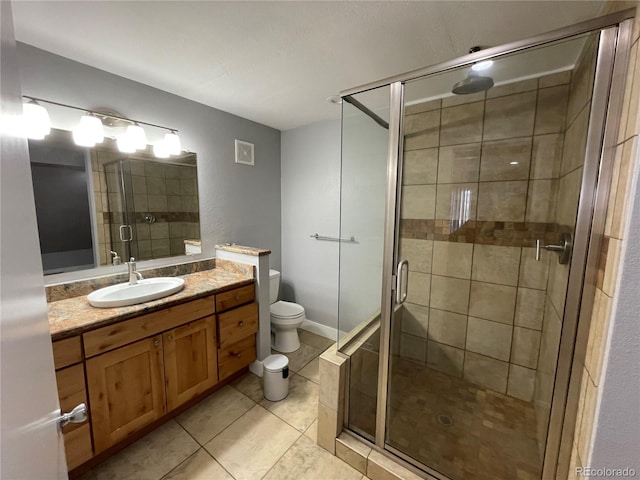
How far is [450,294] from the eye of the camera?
2061 millimetres

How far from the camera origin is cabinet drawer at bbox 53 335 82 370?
115 centimetres

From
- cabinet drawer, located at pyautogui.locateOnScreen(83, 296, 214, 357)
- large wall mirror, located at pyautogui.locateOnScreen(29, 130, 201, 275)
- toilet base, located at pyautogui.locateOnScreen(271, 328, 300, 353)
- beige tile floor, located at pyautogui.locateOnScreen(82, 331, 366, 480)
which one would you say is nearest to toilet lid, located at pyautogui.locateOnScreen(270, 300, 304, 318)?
toilet base, located at pyautogui.locateOnScreen(271, 328, 300, 353)

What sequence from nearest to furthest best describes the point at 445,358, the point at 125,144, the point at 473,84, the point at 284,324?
the point at 473,84 < the point at 125,144 < the point at 445,358 < the point at 284,324

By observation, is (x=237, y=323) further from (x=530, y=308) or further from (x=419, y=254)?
(x=530, y=308)

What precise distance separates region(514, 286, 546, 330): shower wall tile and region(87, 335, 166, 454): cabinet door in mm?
2355

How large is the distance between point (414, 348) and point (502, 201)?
4.48 feet

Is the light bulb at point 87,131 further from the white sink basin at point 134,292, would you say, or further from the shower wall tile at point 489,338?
the shower wall tile at point 489,338

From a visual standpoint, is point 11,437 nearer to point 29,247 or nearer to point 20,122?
point 29,247

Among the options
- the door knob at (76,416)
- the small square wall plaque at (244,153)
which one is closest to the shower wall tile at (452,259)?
the small square wall plaque at (244,153)

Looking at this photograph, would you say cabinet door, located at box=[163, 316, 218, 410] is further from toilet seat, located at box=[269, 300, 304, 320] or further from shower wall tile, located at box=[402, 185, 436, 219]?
shower wall tile, located at box=[402, 185, 436, 219]

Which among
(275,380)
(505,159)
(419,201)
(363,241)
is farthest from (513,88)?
(275,380)

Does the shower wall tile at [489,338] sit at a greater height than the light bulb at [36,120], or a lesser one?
lesser

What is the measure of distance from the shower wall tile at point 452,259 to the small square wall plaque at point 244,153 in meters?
1.88

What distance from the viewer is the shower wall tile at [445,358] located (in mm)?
2064
